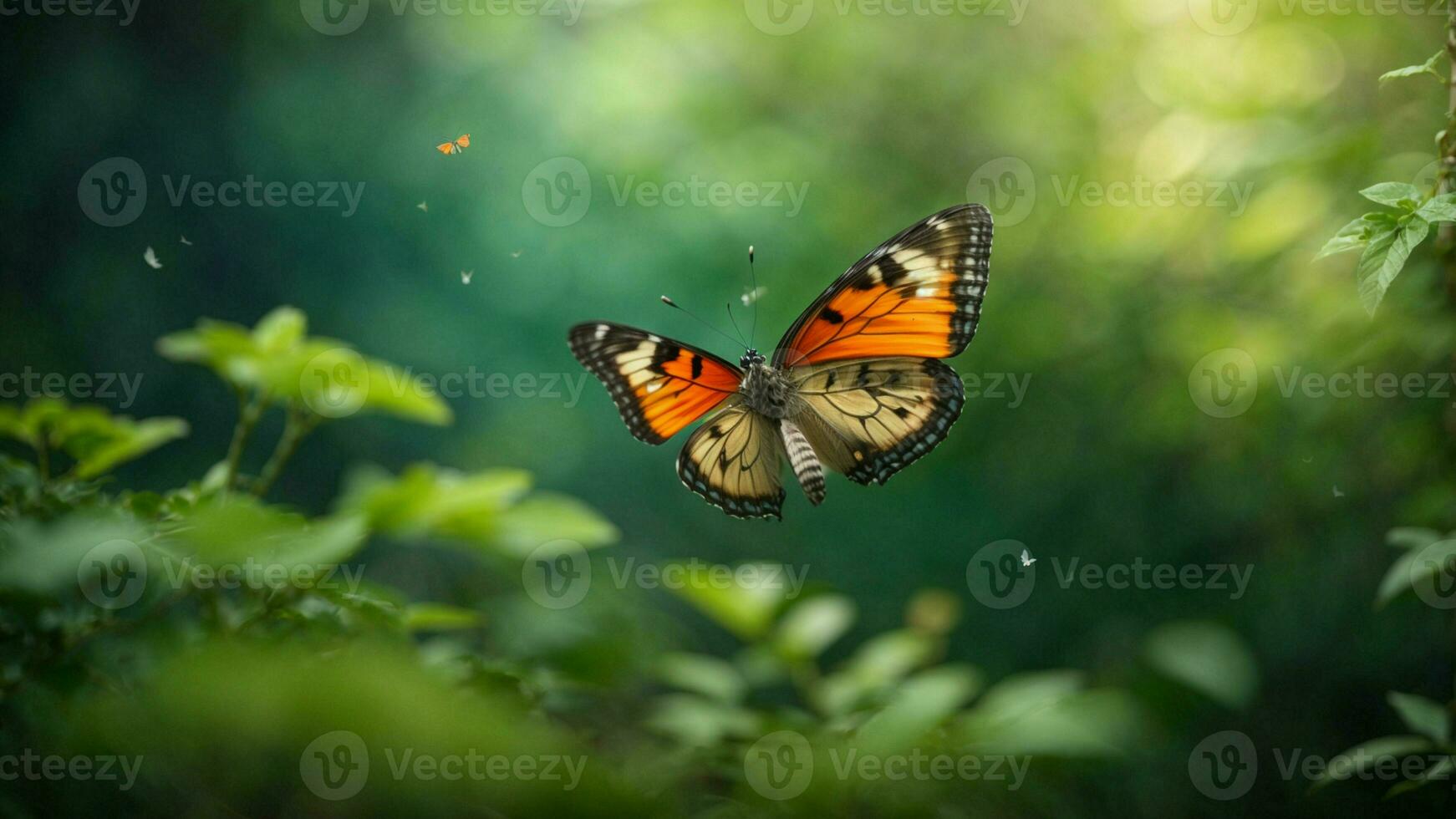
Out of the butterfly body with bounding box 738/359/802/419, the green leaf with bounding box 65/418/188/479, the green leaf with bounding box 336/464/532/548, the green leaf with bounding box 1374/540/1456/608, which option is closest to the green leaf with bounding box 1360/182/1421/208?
the green leaf with bounding box 1374/540/1456/608

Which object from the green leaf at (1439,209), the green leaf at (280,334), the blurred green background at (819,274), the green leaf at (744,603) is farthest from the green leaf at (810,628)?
the green leaf at (1439,209)

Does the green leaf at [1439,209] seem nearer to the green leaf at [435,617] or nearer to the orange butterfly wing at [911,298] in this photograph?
the orange butterfly wing at [911,298]

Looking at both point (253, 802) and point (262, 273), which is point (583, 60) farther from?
point (253, 802)

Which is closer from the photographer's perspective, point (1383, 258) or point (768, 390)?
point (1383, 258)

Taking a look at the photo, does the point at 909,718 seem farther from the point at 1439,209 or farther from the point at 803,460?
the point at 1439,209

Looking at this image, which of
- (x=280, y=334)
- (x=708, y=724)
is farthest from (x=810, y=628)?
(x=280, y=334)
